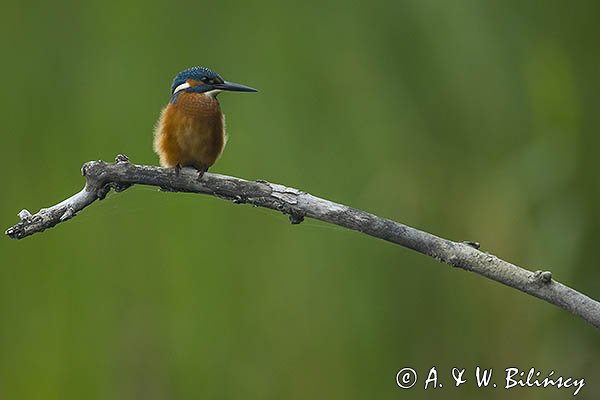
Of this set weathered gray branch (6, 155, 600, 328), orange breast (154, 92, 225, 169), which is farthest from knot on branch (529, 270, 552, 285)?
orange breast (154, 92, 225, 169)

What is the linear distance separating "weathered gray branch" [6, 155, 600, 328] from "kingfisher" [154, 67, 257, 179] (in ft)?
0.78

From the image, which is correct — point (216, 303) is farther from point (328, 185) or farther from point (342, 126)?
point (342, 126)

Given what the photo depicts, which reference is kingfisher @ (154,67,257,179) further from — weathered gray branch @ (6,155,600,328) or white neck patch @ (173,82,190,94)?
weathered gray branch @ (6,155,600,328)

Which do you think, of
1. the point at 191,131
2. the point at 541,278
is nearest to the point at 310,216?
the point at 541,278

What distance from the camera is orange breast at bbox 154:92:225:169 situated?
1.12 metres

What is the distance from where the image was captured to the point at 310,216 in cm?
83

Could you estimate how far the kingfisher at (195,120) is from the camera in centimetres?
113

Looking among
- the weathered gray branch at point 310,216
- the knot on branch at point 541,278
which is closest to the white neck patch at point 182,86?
the weathered gray branch at point 310,216

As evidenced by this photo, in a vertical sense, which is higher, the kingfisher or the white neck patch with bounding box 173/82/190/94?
the white neck patch with bounding box 173/82/190/94

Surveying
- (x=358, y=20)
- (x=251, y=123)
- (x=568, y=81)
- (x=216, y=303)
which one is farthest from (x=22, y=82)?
(x=568, y=81)

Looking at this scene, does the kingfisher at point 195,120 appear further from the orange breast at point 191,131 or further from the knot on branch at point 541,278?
the knot on branch at point 541,278

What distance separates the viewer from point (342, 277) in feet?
5.21

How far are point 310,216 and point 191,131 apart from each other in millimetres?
378

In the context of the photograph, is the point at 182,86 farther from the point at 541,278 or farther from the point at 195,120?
the point at 541,278
